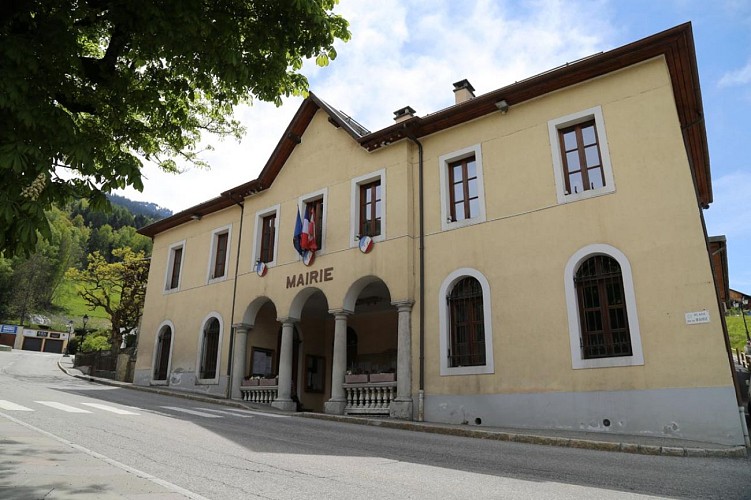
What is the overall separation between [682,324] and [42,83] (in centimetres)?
1156

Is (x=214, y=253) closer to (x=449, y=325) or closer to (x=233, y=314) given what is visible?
(x=233, y=314)

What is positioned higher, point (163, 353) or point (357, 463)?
point (163, 353)

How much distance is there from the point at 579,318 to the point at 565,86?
19.8ft

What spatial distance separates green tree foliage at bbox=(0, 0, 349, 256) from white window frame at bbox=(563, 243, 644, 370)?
7795mm

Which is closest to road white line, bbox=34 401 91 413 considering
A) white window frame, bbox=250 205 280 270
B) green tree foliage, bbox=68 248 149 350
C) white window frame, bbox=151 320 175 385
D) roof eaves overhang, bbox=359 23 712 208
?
white window frame, bbox=250 205 280 270

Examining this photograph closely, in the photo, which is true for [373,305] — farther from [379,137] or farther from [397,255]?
[379,137]

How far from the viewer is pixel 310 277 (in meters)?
17.6

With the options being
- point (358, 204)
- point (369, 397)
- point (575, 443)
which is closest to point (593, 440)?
point (575, 443)

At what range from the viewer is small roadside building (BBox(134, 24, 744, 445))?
10.9 meters

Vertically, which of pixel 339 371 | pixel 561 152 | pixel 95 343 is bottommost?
pixel 339 371

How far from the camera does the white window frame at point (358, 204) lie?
16234 mm

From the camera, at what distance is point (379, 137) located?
54.3 ft

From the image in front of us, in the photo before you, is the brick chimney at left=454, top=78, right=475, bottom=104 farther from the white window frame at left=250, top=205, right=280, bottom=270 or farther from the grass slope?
the grass slope

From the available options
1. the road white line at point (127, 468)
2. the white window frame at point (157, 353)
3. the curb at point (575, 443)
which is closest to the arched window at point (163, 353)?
the white window frame at point (157, 353)
